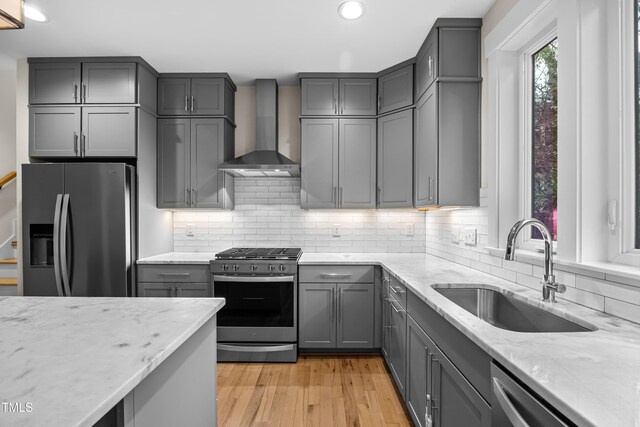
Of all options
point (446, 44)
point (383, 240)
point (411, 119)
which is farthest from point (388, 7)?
point (383, 240)

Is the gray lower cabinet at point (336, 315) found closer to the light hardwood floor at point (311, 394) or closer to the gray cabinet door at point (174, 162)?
the light hardwood floor at point (311, 394)

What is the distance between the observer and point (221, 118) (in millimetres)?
3301

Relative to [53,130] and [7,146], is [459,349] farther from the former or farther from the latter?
[7,146]

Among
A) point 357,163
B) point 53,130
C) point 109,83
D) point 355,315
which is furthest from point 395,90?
point 53,130

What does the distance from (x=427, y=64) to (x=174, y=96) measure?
2391 millimetres

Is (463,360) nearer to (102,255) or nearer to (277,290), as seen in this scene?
(277,290)

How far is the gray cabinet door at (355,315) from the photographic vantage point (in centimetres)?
298

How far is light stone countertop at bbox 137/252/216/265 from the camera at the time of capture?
2959mm

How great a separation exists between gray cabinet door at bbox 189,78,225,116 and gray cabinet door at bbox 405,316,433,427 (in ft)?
8.72

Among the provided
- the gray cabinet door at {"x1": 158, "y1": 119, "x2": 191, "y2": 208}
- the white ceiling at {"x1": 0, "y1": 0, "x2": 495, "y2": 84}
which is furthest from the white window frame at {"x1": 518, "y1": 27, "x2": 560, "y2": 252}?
the gray cabinet door at {"x1": 158, "y1": 119, "x2": 191, "y2": 208}

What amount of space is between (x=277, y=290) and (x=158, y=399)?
6.62ft

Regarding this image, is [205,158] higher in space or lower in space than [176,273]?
higher

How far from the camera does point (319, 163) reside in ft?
10.7

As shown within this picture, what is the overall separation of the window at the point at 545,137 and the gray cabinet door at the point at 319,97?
67.3 inches
